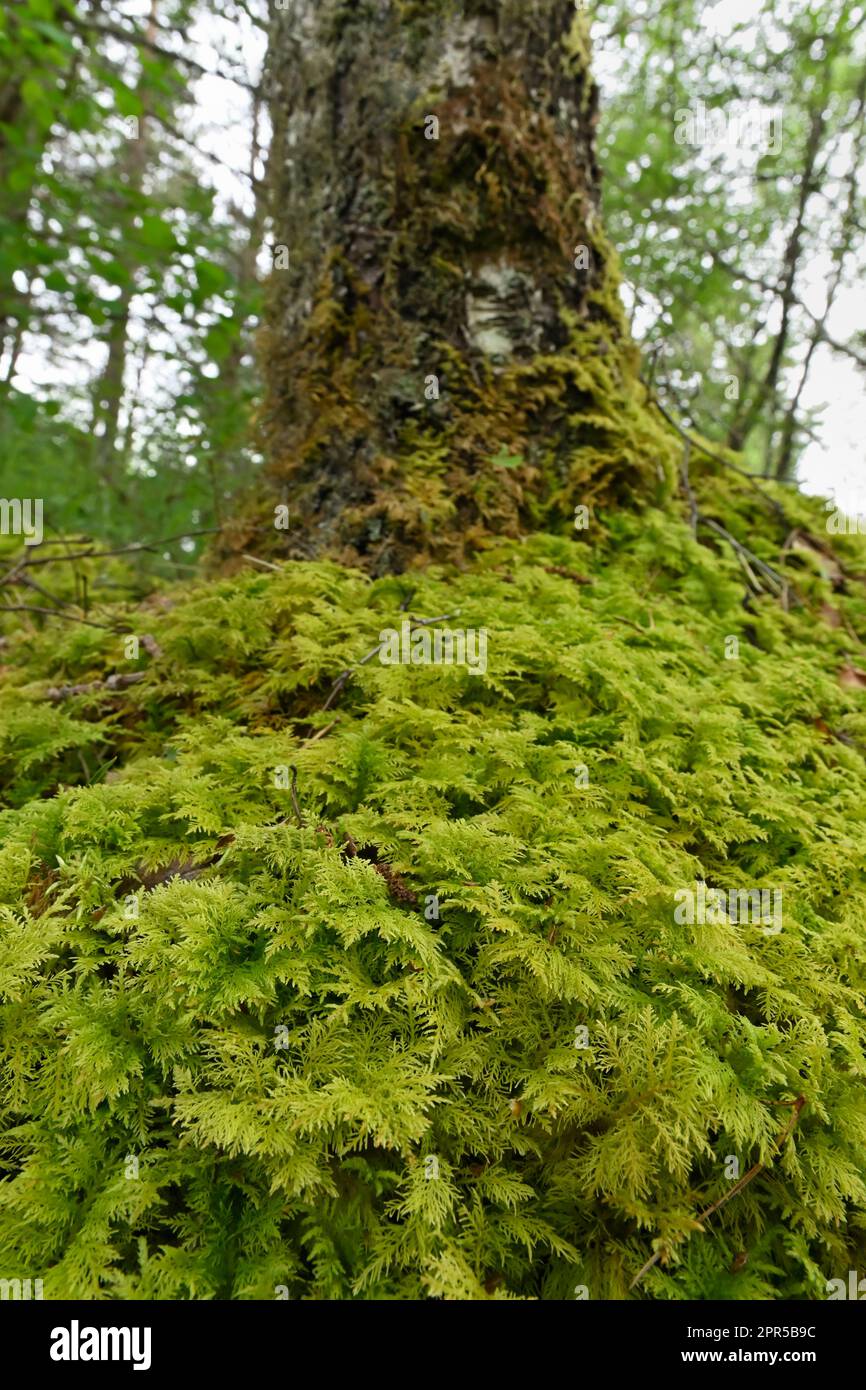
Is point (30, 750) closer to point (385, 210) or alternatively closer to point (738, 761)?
point (738, 761)

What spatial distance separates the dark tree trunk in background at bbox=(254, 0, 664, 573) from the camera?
3039mm

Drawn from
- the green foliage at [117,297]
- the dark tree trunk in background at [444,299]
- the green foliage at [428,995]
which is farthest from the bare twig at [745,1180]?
the green foliage at [117,297]

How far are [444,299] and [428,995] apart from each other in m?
2.81

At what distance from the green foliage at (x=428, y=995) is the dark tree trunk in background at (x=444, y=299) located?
3.28ft

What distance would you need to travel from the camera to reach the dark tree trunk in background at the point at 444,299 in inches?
120

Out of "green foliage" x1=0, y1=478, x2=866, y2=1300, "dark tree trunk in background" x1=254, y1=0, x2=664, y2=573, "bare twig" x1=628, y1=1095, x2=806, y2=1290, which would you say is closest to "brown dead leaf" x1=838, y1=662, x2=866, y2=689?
"green foliage" x1=0, y1=478, x2=866, y2=1300

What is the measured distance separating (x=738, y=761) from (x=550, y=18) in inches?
135

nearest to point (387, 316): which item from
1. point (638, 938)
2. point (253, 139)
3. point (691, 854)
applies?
point (691, 854)

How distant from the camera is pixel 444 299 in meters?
3.09

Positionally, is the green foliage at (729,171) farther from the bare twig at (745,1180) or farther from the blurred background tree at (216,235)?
the bare twig at (745,1180)

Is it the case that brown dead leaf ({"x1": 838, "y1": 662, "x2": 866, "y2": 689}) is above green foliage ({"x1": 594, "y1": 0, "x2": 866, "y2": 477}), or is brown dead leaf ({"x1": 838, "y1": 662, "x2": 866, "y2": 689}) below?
below

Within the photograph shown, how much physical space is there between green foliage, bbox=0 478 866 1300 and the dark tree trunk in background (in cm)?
100

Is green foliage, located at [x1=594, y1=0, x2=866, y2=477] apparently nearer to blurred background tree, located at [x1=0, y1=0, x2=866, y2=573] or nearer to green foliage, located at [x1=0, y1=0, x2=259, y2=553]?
blurred background tree, located at [x1=0, y1=0, x2=866, y2=573]

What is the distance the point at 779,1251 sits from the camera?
136 cm
